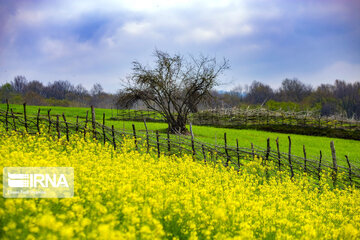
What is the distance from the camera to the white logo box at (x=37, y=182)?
11.8 feet

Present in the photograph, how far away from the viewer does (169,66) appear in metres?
23.4

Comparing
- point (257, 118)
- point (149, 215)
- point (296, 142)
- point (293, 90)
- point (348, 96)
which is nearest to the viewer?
point (149, 215)

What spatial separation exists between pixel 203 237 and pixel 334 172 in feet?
28.7

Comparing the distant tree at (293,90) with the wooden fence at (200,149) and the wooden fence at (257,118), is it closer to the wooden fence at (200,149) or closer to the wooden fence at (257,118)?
the wooden fence at (257,118)

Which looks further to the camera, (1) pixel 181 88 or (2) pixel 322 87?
(2) pixel 322 87

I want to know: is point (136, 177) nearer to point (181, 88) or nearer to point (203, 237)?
point (203, 237)

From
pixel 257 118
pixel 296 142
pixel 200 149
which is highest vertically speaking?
pixel 257 118

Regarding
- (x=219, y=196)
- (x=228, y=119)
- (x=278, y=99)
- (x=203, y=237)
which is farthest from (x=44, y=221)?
(x=278, y=99)

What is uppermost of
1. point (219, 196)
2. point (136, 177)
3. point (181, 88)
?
point (181, 88)

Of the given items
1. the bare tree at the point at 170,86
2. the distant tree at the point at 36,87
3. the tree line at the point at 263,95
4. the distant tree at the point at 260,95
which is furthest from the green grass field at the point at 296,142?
the distant tree at the point at 36,87

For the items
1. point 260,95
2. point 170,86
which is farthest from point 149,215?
point 260,95

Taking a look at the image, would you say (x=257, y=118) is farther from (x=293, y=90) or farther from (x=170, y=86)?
(x=293, y=90)

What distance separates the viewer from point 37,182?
432 cm

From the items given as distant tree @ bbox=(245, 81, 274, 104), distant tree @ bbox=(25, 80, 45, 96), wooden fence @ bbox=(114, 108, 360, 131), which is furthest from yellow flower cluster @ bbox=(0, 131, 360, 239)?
distant tree @ bbox=(25, 80, 45, 96)
